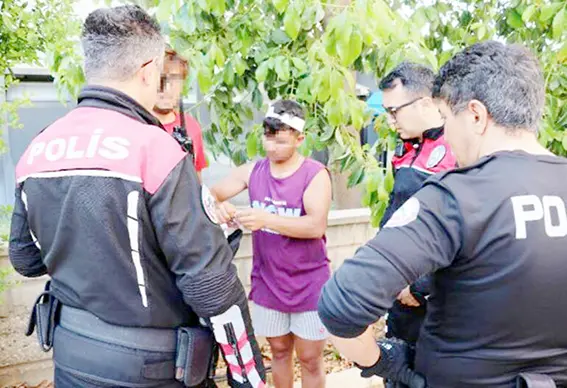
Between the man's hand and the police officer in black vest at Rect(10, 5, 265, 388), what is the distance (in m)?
0.76

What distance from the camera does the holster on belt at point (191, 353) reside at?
148 centimetres

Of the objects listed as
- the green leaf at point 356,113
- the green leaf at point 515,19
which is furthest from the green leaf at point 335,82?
the green leaf at point 515,19

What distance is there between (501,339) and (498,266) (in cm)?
20

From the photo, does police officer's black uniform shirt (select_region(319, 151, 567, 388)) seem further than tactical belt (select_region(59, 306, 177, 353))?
No

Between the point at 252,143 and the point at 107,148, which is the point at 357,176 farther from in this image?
the point at 107,148

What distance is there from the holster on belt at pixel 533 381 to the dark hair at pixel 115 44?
52.4 inches

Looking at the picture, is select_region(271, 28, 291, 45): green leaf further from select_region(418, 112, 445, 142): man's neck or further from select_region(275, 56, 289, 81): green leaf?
select_region(418, 112, 445, 142): man's neck

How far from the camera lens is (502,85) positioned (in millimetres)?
1165

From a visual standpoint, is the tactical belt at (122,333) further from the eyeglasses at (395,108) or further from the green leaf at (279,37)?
the green leaf at (279,37)

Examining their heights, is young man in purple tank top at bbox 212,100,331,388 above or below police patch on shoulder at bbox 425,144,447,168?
below

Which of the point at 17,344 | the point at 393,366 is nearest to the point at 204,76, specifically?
the point at 393,366

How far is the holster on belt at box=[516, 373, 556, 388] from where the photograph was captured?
44.6 inches

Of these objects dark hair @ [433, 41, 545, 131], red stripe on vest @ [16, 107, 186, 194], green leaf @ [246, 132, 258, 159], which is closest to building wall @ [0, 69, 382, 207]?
green leaf @ [246, 132, 258, 159]

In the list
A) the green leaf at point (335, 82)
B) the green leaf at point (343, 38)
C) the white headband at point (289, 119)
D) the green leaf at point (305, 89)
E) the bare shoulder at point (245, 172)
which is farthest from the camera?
the bare shoulder at point (245, 172)
